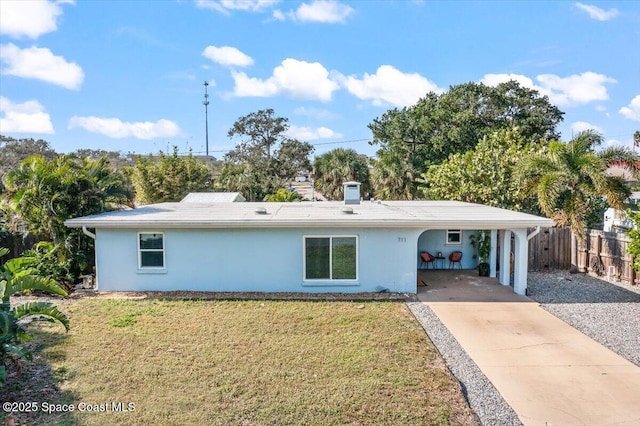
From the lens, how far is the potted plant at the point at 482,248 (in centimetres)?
1480

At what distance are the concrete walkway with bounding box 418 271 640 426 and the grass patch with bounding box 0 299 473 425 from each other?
95 centimetres

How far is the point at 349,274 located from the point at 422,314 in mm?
2749

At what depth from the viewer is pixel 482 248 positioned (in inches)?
606

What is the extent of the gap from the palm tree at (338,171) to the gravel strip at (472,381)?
74.1ft

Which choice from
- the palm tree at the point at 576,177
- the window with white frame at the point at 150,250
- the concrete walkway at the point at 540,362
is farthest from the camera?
the palm tree at the point at 576,177

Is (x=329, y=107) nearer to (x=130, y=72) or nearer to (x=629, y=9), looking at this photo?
(x=130, y=72)

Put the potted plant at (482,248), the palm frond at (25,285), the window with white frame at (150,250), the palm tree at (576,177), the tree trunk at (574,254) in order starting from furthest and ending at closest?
1. the tree trunk at (574,254)
2. the potted plant at (482,248)
3. the palm tree at (576,177)
4. the window with white frame at (150,250)
5. the palm frond at (25,285)

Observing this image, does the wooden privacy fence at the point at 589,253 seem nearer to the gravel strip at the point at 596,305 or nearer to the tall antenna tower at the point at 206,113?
the gravel strip at the point at 596,305

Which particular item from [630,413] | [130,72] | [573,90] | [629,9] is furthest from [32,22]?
[573,90]

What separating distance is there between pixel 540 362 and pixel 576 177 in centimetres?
992

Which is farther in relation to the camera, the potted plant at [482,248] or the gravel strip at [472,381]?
the potted plant at [482,248]

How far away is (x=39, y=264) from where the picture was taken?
12.6m

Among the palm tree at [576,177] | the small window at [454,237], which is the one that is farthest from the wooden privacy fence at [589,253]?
the small window at [454,237]

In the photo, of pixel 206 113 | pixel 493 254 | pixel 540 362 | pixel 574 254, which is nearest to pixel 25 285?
pixel 540 362
